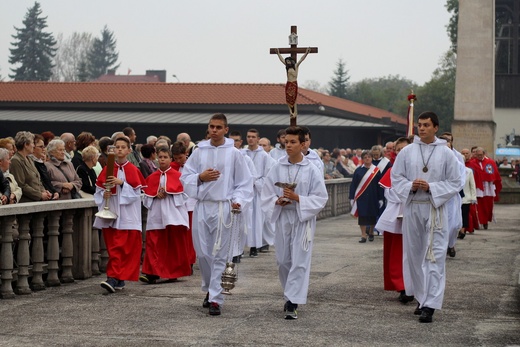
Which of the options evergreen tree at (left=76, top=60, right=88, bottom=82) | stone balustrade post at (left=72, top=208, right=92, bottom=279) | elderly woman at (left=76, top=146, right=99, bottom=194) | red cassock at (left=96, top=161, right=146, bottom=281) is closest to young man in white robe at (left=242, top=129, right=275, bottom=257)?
elderly woman at (left=76, top=146, right=99, bottom=194)

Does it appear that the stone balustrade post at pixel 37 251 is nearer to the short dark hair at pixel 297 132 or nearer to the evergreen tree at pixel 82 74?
the short dark hair at pixel 297 132

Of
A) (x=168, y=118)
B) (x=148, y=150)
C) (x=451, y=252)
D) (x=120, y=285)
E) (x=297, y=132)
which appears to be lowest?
(x=451, y=252)

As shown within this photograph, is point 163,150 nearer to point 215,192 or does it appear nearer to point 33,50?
point 215,192

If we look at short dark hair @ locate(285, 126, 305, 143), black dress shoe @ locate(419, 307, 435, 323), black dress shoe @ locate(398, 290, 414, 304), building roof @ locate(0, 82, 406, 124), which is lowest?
black dress shoe @ locate(398, 290, 414, 304)

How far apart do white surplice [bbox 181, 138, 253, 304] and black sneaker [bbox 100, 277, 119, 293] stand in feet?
4.91

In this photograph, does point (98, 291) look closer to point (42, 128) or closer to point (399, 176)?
point (399, 176)

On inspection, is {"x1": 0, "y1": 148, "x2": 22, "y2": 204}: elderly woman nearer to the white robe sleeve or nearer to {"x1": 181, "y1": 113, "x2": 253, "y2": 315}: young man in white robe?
{"x1": 181, "y1": 113, "x2": 253, "y2": 315}: young man in white robe

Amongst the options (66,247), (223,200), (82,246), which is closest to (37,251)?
(66,247)

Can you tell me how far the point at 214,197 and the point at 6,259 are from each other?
2.53m

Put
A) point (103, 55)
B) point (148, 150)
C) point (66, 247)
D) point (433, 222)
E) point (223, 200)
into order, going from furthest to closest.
→ point (103, 55)
point (148, 150)
point (66, 247)
point (223, 200)
point (433, 222)

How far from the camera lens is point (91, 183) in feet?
50.1

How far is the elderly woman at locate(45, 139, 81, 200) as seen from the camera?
1414 cm

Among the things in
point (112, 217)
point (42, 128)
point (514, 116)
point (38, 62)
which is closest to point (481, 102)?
point (42, 128)

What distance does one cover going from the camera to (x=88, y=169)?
50.2 ft
